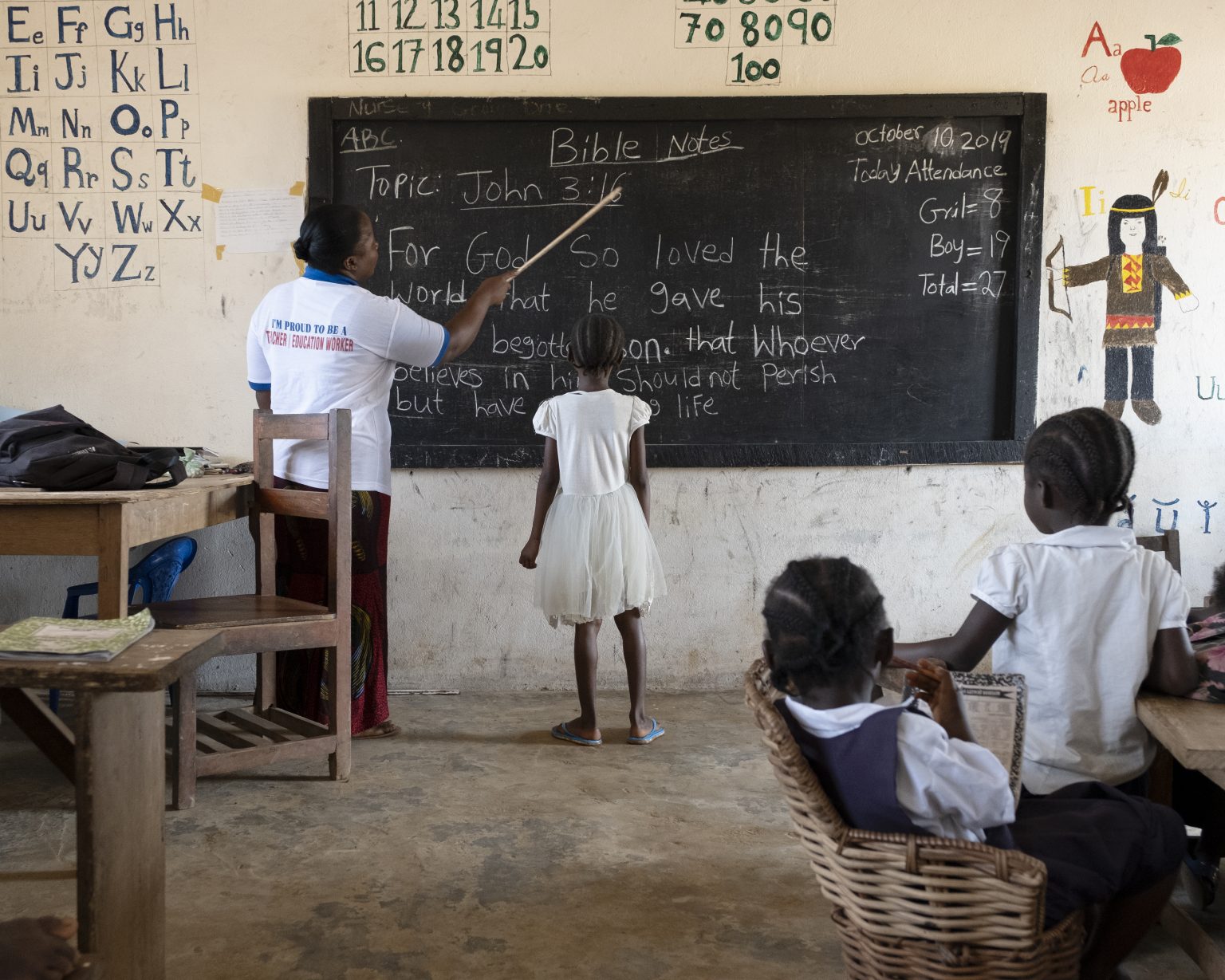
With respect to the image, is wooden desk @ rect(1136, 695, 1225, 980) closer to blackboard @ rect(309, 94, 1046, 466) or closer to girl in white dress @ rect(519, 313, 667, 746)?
girl in white dress @ rect(519, 313, 667, 746)

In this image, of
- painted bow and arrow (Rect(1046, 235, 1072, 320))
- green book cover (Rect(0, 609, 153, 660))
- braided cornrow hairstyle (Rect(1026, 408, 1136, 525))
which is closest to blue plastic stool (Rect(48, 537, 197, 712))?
green book cover (Rect(0, 609, 153, 660))

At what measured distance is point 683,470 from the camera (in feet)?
12.4

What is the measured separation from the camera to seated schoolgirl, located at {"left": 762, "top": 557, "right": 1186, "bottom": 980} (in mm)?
1388

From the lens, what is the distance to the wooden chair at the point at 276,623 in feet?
8.61

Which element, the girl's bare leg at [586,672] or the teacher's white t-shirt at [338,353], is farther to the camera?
the girl's bare leg at [586,672]

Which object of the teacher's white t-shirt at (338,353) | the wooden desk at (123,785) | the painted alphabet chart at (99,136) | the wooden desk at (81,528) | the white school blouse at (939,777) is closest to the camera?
the wooden desk at (123,785)

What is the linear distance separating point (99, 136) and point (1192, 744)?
146 inches

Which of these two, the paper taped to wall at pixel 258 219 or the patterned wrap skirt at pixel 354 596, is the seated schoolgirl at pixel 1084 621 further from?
the paper taped to wall at pixel 258 219

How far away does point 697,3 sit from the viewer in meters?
3.63

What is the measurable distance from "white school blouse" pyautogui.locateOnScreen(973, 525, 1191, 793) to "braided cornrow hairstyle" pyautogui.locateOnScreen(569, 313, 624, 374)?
1531 millimetres

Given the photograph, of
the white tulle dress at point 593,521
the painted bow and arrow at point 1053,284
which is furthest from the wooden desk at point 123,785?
the painted bow and arrow at point 1053,284

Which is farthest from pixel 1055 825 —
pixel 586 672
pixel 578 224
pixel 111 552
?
pixel 578 224

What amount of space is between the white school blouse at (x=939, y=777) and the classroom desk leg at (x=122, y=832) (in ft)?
2.95

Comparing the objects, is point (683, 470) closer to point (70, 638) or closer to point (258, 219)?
point (258, 219)
